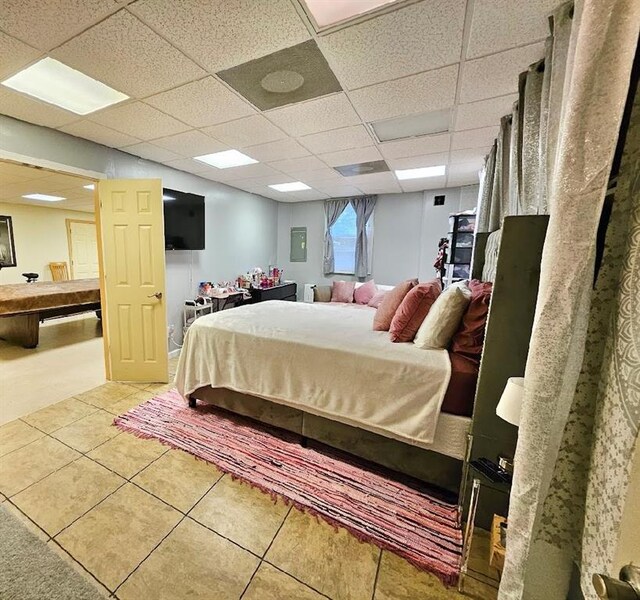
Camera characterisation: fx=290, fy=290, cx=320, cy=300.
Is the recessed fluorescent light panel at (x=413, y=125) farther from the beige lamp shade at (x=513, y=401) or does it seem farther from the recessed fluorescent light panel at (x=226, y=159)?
the beige lamp shade at (x=513, y=401)

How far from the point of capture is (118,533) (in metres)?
1.44

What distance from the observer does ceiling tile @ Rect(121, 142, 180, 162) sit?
9.75 ft

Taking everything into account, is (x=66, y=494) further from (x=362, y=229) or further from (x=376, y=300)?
(x=362, y=229)

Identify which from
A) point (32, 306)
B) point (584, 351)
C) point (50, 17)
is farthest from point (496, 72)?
point (32, 306)

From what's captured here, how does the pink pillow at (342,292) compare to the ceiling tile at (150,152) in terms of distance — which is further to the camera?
the pink pillow at (342,292)

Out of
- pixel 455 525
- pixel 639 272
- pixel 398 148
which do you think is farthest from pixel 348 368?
pixel 398 148

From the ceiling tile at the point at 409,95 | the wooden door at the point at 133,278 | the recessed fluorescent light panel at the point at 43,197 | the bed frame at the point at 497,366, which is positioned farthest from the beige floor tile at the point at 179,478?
the recessed fluorescent light panel at the point at 43,197

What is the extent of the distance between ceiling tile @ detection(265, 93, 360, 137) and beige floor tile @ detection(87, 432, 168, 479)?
2.65 meters

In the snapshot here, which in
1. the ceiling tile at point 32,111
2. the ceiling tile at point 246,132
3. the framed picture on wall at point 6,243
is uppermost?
the ceiling tile at point 246,132

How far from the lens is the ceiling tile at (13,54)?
149cm

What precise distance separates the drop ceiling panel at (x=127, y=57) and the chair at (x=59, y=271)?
7379 mm

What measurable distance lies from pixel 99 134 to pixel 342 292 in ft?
12.4

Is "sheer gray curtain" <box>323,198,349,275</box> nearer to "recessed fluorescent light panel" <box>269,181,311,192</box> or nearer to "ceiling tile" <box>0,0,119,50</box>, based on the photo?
"recessed fluorescent light panel" <box>269,181,311,192</box>

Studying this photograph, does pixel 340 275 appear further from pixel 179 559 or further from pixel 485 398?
pixel 179 559
